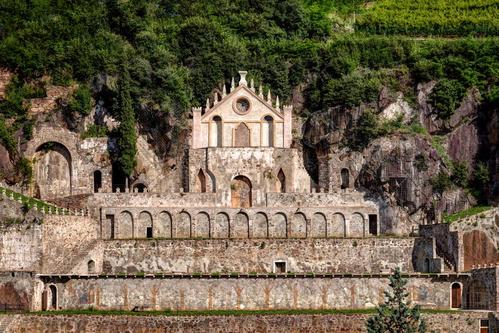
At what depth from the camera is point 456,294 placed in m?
106

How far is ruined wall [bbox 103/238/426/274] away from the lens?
4274 inches

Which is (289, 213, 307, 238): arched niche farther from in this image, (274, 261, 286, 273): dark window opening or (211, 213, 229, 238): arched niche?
(274, 261, 286, 273): dark window opening

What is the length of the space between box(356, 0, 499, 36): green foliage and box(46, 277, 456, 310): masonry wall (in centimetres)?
3977

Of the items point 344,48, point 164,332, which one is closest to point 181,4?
point 344,48

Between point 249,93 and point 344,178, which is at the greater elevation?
point 249,93

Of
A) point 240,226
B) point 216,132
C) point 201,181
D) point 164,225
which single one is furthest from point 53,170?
point 240,226

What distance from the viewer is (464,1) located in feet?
482

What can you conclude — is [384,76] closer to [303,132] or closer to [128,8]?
[303,132]

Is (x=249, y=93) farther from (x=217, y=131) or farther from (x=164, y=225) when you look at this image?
(x=164, y=225)

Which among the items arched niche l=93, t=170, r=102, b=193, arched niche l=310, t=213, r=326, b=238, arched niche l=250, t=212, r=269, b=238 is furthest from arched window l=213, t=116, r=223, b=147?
arched niche l=310, t=213, r=326, b=238

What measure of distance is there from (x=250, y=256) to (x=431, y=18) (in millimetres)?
41980

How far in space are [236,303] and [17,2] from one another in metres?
42.8

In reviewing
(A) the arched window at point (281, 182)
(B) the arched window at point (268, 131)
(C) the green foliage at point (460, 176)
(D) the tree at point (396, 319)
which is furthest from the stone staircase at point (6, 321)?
(C) the green foliage at point (460, 176)

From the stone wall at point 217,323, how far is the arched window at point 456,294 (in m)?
4.45
